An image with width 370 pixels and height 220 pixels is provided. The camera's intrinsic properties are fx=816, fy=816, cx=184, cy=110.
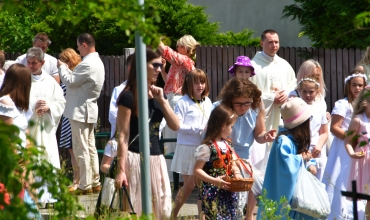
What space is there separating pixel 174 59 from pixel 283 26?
42.2 ft

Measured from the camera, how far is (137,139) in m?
6.37

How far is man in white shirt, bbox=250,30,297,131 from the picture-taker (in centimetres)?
946

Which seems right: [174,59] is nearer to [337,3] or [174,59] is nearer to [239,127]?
[239,127]

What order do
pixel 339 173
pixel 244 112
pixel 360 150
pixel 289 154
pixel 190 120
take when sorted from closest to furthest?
1. pixel 289 154
2. pixel 244 112
3. pixel 360 150
4. pixel 339 173
5. pixel 190 120

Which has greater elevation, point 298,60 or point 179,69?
point 298,60

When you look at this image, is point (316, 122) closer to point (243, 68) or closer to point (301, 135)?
point (243, 68)

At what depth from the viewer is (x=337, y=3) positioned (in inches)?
607

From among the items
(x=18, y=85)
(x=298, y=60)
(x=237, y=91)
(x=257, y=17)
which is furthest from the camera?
(x=257, y=17)

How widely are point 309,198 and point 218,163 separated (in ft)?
2.64

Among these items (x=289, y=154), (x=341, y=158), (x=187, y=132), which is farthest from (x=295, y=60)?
(x=289, y=154)

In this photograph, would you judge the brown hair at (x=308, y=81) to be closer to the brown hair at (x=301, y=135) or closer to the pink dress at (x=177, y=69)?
the brown hair at (x=301, y=135)

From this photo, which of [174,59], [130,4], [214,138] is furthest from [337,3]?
[130,4]

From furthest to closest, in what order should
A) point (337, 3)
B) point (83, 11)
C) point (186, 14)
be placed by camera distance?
point (186, 14) < point (337, 3) < point (83, 11)

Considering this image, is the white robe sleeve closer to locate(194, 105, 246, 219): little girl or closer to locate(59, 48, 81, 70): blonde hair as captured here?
locate(59, 48, 81, 70): blonde hair
